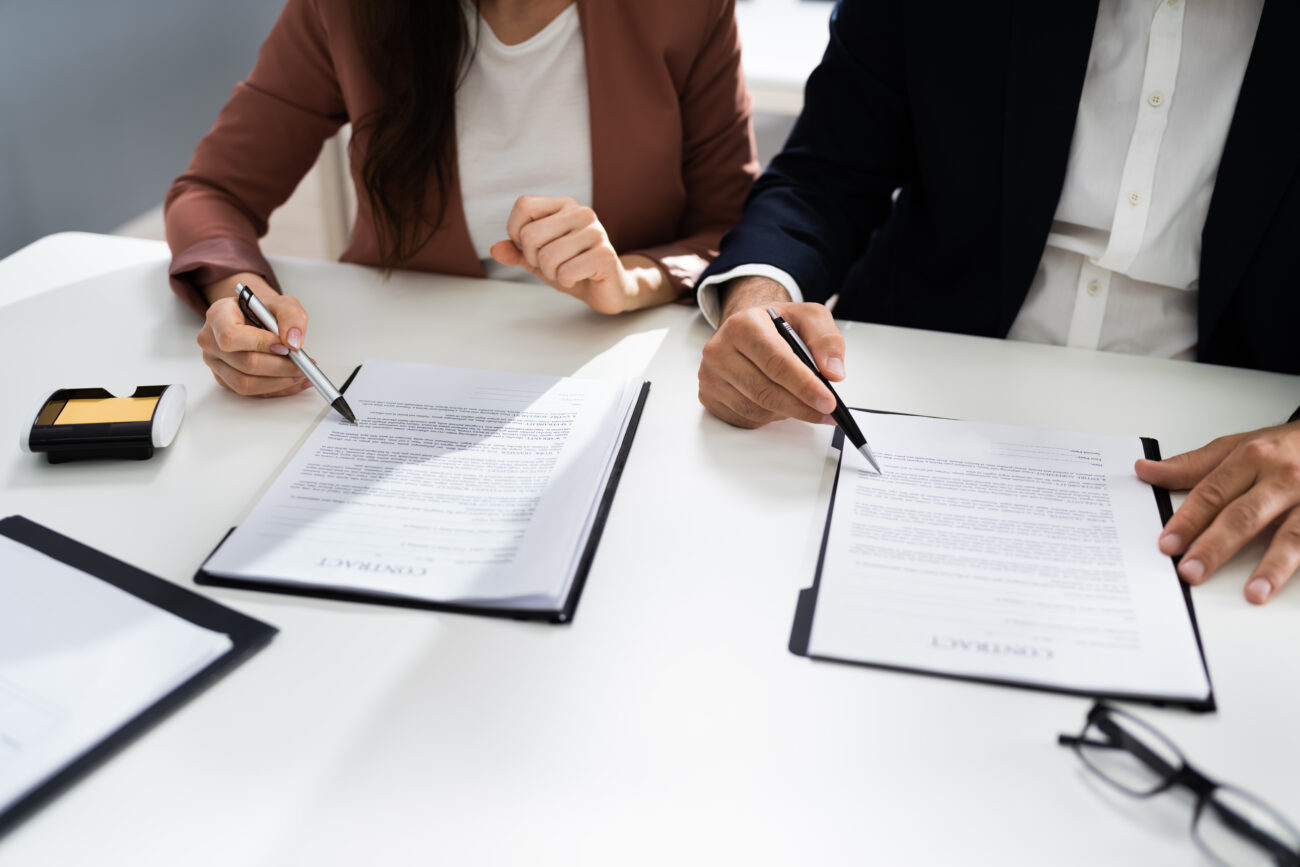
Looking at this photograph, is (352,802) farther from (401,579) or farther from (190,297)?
(190,297)

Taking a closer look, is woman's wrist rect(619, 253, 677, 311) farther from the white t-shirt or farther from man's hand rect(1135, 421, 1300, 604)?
man's hand rect(1135, 421, 1300, 604)

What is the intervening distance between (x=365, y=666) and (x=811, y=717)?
280 millimetres

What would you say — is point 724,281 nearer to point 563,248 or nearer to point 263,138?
point 563,248

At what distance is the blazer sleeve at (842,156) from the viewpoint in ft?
3.76

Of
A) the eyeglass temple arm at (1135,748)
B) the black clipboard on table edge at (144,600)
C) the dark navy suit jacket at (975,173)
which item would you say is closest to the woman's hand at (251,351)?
the black clipboard on table edge at (144,600)

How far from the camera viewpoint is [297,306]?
979mm

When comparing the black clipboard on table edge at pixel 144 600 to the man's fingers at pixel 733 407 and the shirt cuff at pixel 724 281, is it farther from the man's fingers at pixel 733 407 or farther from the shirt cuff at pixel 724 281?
the shirt cuff at pixel 724 281

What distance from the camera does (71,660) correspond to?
62 centimetres

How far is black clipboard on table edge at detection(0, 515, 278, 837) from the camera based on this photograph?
21.6 inches

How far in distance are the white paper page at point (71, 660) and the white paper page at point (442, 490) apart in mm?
71

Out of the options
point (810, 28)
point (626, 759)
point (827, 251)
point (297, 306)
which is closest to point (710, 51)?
point (827, 251)

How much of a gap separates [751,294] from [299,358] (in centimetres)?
45

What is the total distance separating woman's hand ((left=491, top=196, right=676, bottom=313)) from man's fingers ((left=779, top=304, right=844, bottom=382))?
0.20m

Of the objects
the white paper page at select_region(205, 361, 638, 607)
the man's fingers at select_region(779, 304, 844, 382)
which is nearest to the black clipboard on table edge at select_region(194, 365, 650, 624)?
the white paper page at select_region(205, 361, 638, 607)
